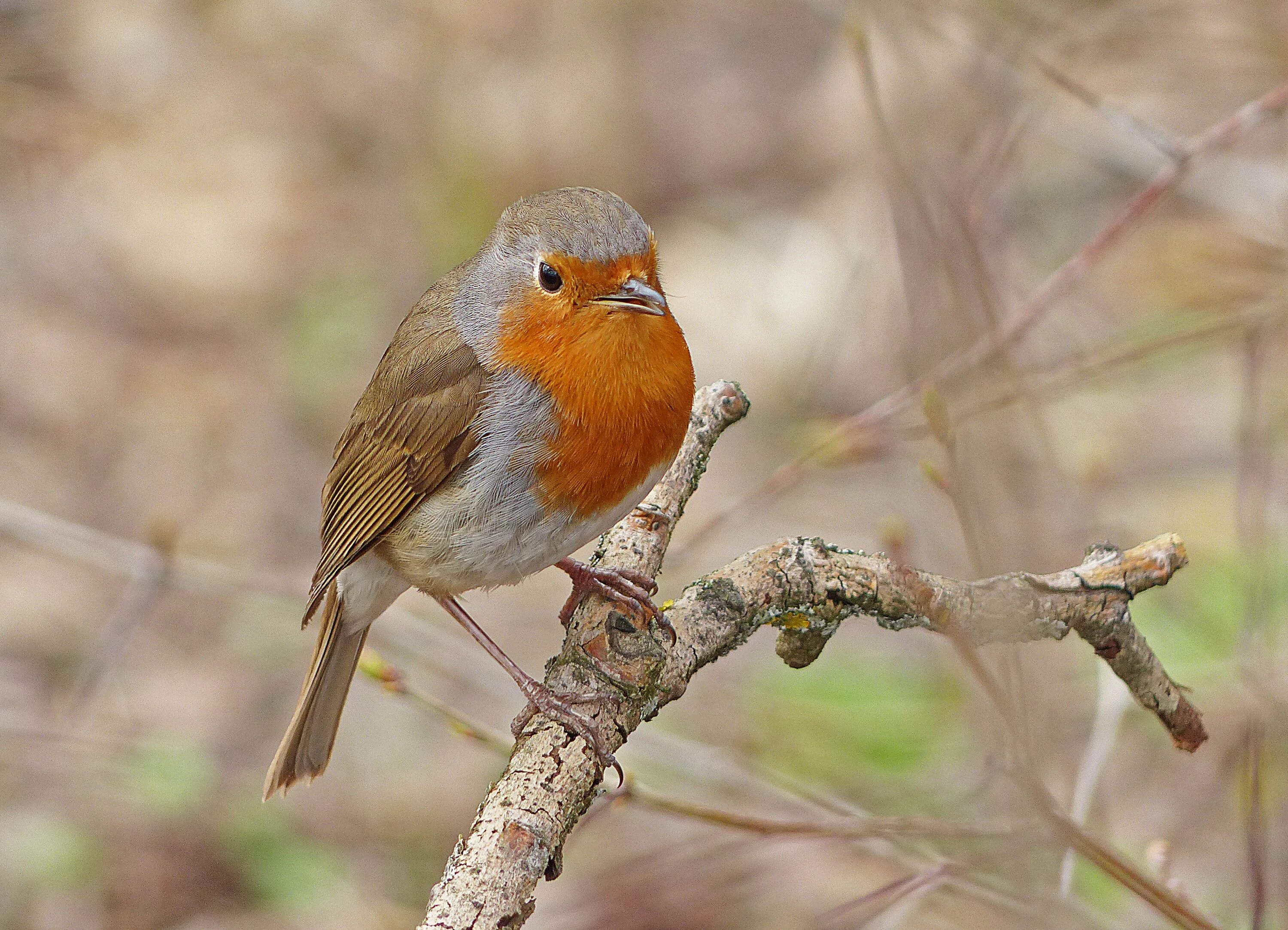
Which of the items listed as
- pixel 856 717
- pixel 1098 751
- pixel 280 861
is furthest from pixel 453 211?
pixel 1098 751

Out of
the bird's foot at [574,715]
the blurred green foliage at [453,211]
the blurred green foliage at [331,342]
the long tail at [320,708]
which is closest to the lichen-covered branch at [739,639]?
the bird's foot at [574,715]

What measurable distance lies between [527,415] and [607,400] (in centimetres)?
20

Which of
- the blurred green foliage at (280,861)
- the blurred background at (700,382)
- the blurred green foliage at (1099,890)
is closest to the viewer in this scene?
the blurred background at (700,382)

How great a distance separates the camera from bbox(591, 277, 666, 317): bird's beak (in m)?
2.84

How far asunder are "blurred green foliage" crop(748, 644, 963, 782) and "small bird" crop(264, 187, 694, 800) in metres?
1.45

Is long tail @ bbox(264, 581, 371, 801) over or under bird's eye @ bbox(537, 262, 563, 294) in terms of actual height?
under

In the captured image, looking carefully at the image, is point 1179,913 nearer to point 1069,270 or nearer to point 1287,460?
point 1069,270

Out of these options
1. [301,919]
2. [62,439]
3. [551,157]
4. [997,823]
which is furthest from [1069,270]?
[62,439]

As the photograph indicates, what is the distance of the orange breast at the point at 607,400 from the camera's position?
2.84 metres

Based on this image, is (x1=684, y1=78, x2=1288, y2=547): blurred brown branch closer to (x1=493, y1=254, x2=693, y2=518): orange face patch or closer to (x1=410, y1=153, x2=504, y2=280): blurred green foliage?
(x1=493, y1=254, x2=693, y2=518): orange face patch

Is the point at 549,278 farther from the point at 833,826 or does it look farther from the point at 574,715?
the point at 833,826

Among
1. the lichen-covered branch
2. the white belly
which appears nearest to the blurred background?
the lichen-covered branch

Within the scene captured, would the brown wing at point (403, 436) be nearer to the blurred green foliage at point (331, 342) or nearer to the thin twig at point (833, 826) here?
the thin twig at point (833, 826)

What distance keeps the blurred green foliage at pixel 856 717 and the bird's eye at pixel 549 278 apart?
179cm
